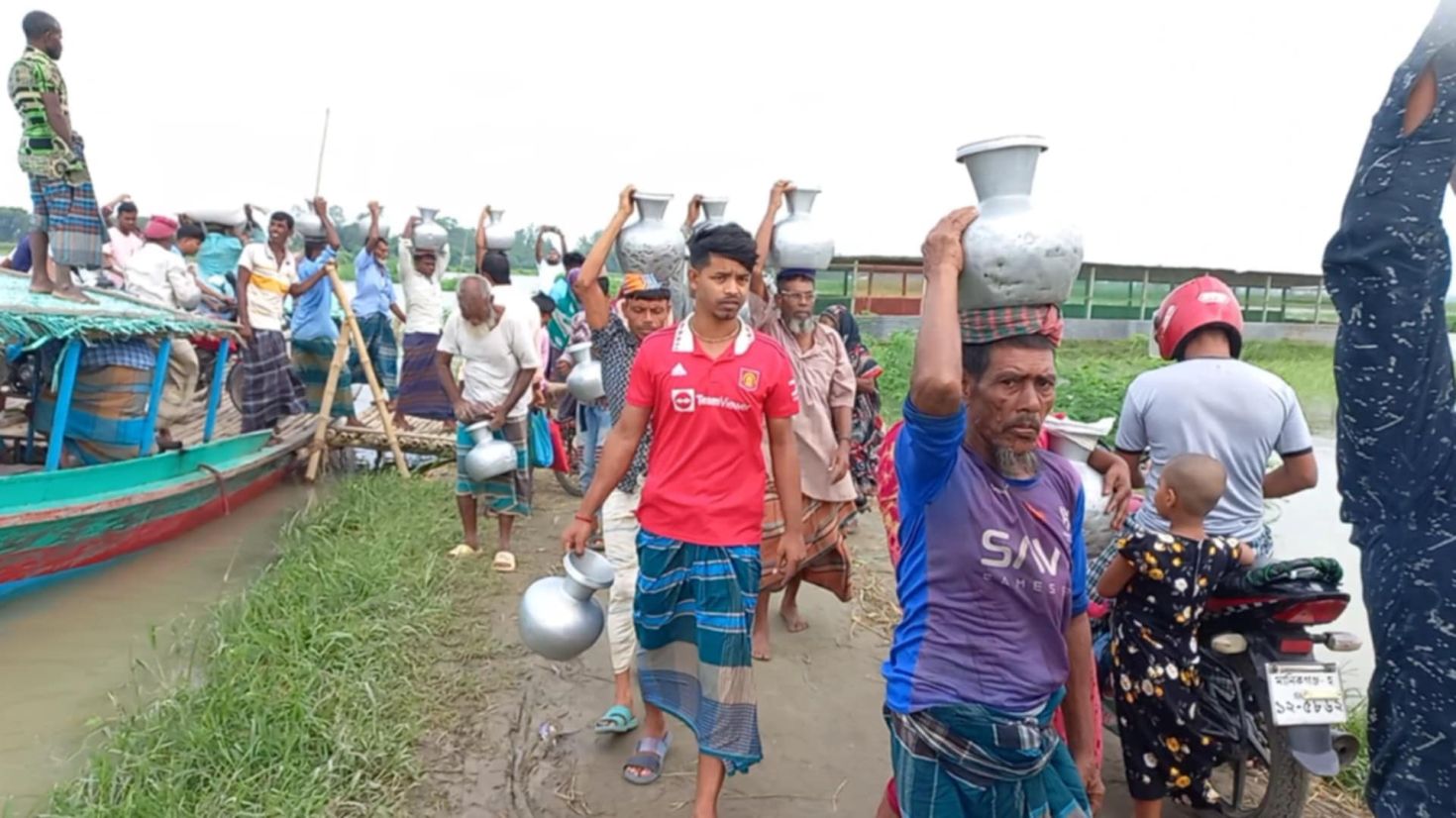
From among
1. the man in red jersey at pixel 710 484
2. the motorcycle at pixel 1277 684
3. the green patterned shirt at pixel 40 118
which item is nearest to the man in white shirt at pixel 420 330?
the green patterned shirt at pixel 40 118

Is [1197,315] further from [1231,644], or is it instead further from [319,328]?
[319,328]

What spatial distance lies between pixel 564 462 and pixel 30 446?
132 inches

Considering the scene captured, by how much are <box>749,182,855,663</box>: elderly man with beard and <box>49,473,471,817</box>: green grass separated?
5.19 ft

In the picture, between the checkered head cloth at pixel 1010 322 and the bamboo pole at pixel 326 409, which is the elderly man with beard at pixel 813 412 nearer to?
the checkered head cloth at pixel 1010 322

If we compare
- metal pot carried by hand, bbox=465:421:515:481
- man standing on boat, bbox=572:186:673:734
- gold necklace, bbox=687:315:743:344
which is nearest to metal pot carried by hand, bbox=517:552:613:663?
man standing on boat, bbox=572:186:673:734

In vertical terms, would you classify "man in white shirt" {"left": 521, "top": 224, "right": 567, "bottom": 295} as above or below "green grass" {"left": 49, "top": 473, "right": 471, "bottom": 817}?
above

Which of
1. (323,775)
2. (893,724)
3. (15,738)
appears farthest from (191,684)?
(893,724)

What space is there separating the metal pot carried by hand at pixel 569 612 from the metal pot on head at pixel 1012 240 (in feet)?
5.73

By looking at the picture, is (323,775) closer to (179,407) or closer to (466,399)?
(466,399)

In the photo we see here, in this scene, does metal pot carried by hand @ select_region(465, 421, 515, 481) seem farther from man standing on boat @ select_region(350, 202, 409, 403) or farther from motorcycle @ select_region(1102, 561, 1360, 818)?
motorcycle @ select_region(1102, 561, 1360, 818)

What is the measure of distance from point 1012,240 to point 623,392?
2213mm

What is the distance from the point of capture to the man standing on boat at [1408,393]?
122 centimetres

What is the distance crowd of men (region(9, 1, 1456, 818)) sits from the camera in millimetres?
1253

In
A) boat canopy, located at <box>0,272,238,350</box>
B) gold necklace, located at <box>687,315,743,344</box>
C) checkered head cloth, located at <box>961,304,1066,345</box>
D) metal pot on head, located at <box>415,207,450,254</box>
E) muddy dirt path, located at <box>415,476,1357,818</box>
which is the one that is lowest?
muddy dirt path, located at <box>415,476,1357,818</box>
